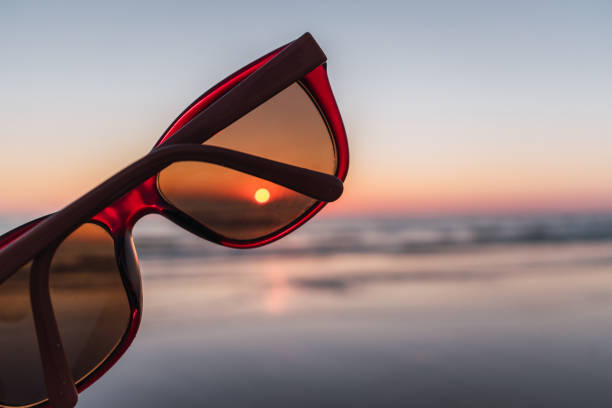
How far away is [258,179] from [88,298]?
0.65ft

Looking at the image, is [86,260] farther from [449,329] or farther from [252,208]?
[449,329]

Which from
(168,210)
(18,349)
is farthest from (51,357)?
(168,210)

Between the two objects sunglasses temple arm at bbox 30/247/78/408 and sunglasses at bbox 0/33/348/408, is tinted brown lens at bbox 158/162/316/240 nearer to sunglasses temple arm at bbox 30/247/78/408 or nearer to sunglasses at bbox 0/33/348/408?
sunglasses at bbox 0/33/348/408

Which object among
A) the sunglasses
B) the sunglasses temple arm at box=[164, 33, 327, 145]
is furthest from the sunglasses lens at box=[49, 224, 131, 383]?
the sunglasses temple arm at box=[164, 33, 327, 145]

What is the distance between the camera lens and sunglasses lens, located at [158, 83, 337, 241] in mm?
429

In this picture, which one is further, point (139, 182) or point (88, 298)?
point (88, 298)

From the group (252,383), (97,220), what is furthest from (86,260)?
(252,383)

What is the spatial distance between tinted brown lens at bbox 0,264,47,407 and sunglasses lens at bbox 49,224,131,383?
0.08 feet

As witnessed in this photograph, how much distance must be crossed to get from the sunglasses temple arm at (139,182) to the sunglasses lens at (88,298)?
9 centimetres

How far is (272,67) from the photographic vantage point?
1.21ft

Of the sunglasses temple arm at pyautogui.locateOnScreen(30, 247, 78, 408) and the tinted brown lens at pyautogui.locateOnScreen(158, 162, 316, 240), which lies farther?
the tinted brown lens at pyautogui.locateOnScreen(158, 162, 316, 240)

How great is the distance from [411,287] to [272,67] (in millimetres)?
2058

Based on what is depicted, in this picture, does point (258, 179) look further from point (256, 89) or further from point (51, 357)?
point (51, 357)

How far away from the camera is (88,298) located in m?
0.43
